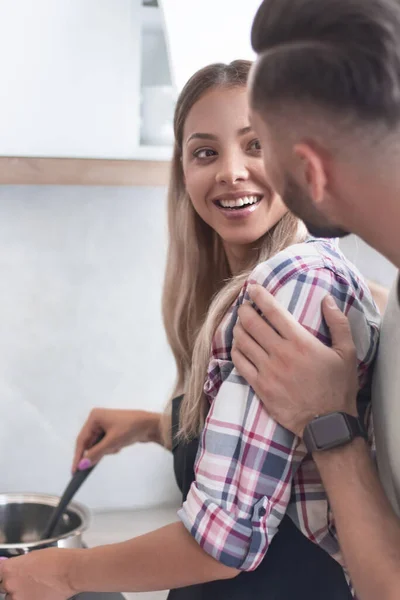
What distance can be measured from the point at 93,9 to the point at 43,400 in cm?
87

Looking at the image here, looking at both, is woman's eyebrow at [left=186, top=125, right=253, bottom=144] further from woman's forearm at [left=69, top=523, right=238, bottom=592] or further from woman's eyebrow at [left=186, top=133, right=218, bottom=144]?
woman's forearm at [left=69, top=523, right=238, bottom=592]

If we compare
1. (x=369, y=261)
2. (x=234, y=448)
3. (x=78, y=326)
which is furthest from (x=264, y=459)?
(x=369, y=261)

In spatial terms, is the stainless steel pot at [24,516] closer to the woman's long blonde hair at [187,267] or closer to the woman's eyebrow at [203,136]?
the woman's long blonde hair at [187,267]

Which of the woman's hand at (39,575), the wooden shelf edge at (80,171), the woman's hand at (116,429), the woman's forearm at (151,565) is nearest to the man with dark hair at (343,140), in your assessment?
the woman's forearm at (151,565)

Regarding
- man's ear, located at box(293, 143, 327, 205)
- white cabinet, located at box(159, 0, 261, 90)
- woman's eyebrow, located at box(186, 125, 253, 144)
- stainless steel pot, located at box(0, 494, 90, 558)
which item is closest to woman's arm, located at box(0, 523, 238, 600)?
stainless steel pot, located at box(0, 494, 90, 558)

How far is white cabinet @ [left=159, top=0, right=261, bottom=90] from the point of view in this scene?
4.92ft

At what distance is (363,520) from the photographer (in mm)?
785

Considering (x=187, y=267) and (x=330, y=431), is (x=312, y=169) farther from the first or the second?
(x=187, y=267)

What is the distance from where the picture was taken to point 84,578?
3.14 ft

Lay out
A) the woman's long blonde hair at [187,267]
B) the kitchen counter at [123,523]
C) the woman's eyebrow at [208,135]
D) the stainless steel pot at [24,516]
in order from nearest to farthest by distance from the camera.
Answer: the woman's eyebrow at [208,135], the woman's long blonde hair at [187,267], the stainless steel pot at [24,516], the kitchen counter at [123,523]

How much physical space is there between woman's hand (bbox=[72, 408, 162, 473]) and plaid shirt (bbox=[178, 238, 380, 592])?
569 mm

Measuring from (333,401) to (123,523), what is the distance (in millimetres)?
1135

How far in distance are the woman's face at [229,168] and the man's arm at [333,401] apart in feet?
0.99

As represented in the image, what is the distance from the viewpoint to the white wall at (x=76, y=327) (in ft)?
5.97
